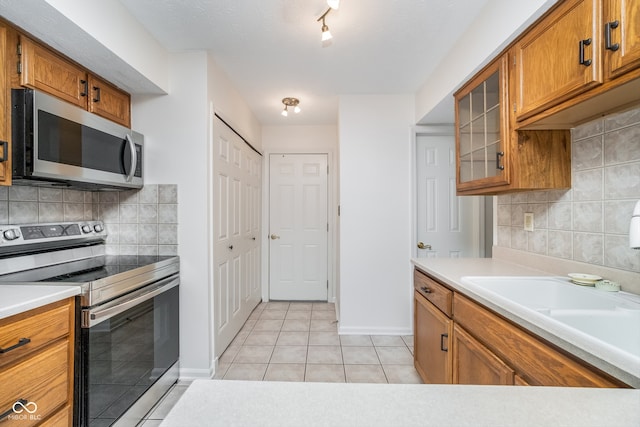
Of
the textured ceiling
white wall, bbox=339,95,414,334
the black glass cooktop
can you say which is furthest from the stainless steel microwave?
white wall, bbox=339,95,414,334

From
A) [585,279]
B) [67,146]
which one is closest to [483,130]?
[585,279]

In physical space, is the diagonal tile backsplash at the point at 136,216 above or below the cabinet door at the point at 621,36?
below

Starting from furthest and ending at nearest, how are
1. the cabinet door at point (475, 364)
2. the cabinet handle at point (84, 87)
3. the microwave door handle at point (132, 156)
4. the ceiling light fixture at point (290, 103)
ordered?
1. the ceiling light fixture at point (290, 103)
2. the microwave door handle at point (132, 156)
3. the cabinet handle at point (84, 87)
4. the cabinet door at point (475, 364)

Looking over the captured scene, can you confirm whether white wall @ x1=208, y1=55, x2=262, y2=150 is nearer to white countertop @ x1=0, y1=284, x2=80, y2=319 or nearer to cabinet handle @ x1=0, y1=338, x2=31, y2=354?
white countertop @ x1=0, y1=284, x2=80, y2=319

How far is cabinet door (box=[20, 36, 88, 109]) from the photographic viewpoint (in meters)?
1.46

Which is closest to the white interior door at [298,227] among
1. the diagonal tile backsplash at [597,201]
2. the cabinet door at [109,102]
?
the cabinet door at [109,102]

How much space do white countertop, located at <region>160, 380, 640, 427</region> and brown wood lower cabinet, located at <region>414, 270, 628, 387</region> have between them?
0.35m

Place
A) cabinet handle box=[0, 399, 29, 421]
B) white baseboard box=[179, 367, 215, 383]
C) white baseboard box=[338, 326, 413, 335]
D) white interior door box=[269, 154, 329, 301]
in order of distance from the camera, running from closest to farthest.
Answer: cabinet handle box=[0, 399, 29, 421], white baseboard box=[179, 367, 215, 383], white baseboard box=[338, 326, 413, 335], white interior door box=[269, 154, 329, 301]

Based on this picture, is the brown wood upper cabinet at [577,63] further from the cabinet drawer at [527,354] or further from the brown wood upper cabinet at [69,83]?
the brown wood upper cabinet at [69,83]

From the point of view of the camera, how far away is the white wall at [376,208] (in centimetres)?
296

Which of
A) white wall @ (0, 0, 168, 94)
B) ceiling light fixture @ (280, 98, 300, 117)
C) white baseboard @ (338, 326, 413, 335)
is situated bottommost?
white baseboard @ (338, 326, 413, 335)

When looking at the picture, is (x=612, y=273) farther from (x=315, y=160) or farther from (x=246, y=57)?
(x=315, y=160)

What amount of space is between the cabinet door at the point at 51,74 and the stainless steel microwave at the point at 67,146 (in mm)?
103

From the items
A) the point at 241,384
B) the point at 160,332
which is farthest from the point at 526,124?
the point at 160,332
